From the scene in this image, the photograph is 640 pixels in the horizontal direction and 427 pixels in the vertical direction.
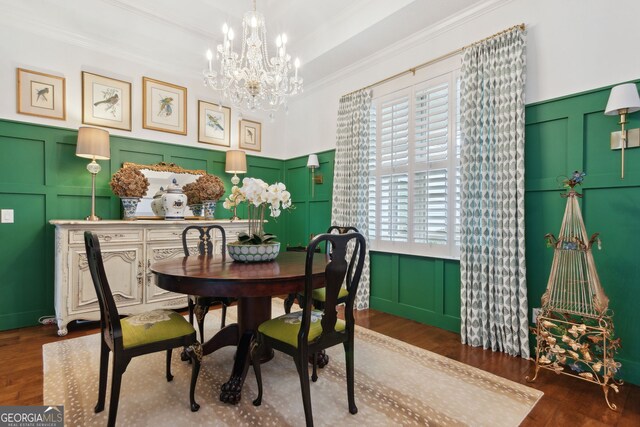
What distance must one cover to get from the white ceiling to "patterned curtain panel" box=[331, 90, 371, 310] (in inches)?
24.5

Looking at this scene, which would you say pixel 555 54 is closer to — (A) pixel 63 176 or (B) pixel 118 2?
(B) pixel 118 2

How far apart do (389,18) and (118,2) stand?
108 inches

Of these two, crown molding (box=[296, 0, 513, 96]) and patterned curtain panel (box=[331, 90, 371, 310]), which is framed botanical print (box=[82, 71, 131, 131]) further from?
patterned curtain panel (box=[331, 90, 371, 310])

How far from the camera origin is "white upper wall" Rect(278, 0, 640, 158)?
2.24 meters

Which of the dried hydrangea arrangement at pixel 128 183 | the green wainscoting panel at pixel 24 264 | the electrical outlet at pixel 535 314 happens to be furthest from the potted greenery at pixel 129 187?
the electrical outlet at pixel 535 314

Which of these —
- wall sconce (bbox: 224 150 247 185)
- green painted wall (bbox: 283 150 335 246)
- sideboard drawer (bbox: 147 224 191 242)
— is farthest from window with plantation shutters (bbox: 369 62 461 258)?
sideboard drawer (bbox: 147 224 191 242)

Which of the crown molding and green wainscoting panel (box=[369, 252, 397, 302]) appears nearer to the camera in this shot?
the crown molding

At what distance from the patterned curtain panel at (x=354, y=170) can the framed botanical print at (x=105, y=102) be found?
258 cm

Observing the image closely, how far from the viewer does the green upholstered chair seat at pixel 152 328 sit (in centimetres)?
169

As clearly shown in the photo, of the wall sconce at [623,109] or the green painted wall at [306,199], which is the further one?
the green painted wall at [306,199]

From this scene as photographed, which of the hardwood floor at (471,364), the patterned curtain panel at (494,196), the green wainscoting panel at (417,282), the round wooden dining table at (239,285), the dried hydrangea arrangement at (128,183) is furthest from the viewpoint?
the dried hydrangea arrangement at (128,183)

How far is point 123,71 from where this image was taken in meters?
3.77

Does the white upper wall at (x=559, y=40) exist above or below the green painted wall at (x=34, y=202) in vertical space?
above

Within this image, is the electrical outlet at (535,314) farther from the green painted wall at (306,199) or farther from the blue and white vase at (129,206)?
the blue and white vase at (129,206)
